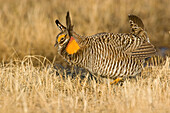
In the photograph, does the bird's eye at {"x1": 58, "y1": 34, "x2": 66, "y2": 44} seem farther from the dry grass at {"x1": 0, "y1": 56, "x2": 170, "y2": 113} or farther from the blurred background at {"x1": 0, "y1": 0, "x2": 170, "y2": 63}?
the blurred background at {"x1": 0, "y1": 0, "x2": 170, "y2": 63}

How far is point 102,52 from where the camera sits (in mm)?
4461

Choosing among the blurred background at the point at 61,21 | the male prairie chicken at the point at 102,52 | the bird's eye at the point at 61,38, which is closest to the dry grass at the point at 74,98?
the male prairie chicken at the point at 102,52

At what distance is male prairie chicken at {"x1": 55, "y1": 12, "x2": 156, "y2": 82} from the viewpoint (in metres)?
4.47

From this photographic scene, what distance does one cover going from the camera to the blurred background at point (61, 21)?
755 cm

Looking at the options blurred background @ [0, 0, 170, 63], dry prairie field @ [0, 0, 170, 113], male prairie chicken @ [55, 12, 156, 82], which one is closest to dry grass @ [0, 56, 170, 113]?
dry prairie field @ [0, 0, 170, 113]

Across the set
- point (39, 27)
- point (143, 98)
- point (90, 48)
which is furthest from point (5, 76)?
point (39, 27)

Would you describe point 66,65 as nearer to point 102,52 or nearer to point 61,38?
point 61,38

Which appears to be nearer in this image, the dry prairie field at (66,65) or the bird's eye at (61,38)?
the dry prairie field at (66,65)

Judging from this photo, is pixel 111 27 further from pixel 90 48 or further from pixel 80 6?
pixel 90 48

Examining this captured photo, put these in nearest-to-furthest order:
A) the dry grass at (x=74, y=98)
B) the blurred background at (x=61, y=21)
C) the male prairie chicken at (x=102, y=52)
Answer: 1. the dry grass at (x=74, y=98)
2. the male prairie chicken at (x=102, y=52)
3. the blurred background at (x=61, y=21)

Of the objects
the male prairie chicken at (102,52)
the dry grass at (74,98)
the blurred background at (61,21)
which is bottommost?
the dry grass at (74,98)

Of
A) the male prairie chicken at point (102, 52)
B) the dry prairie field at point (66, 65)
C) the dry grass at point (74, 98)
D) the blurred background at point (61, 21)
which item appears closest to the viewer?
the dry grass at point (74, 98)

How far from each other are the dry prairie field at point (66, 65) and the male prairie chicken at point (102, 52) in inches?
7.7

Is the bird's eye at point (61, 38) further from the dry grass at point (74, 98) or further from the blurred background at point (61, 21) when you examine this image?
the blurred background at point (61, 21)
